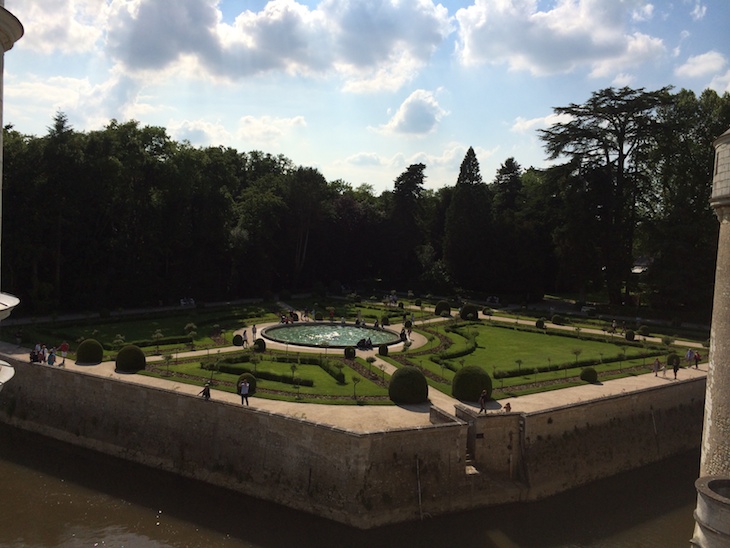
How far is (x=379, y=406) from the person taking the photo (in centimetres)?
1878

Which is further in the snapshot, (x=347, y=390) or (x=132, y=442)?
(x=347, y=390)

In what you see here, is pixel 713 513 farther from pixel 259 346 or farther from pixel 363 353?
pixel 259 346

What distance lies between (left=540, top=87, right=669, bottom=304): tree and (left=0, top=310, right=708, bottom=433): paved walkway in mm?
19308

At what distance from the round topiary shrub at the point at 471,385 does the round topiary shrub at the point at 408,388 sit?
1.21m

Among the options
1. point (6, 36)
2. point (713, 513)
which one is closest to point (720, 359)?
point (713, 513)

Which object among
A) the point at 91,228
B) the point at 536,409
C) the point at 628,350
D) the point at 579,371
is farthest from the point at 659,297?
the point at 91,228

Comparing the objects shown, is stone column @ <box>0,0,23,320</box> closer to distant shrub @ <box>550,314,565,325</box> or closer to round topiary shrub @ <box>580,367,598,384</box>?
round topiary shrub @ <box>580,367,598,384</box>

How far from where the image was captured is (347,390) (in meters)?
20.2

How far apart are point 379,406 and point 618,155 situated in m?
34.1

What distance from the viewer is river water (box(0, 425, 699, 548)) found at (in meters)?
14.5

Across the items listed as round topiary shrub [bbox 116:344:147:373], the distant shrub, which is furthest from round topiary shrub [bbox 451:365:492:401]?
the distant shrub

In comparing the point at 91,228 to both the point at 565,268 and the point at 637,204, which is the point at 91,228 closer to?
the point at 565,268

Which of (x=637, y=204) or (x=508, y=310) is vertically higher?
(x=637, y=204)

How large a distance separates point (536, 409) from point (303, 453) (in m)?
7.64
